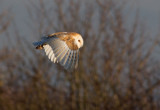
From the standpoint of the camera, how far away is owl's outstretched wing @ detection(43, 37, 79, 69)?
18.2 ft

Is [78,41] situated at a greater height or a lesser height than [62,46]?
greater

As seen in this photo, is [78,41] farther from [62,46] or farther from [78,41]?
[62,46]

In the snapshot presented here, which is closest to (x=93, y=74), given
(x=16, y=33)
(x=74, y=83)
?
(x=74, y=83)

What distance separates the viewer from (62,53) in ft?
18.8

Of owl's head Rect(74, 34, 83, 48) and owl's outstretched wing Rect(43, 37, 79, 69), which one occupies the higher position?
owl's head Rect(74, 34, 83, 48)

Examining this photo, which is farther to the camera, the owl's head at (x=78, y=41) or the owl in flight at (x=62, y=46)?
the owl's head at (x=78, y=41)

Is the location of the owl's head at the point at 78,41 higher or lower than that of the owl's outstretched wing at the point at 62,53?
higher

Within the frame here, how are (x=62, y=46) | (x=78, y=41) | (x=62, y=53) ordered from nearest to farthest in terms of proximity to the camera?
1. (x=62, y=53)
2. (x=62, y=46)
3. (x=78, y=41)

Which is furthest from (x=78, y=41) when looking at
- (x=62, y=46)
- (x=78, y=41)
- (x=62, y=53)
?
(x=62, y=53)

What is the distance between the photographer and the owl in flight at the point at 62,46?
5635 mm

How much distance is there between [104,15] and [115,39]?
0.81 metres

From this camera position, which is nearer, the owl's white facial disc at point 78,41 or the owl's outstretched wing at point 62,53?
the owl's outstretched wing at point 62,53

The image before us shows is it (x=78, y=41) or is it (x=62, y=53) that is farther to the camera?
(x=78, y=41)

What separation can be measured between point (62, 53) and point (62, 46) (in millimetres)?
189
